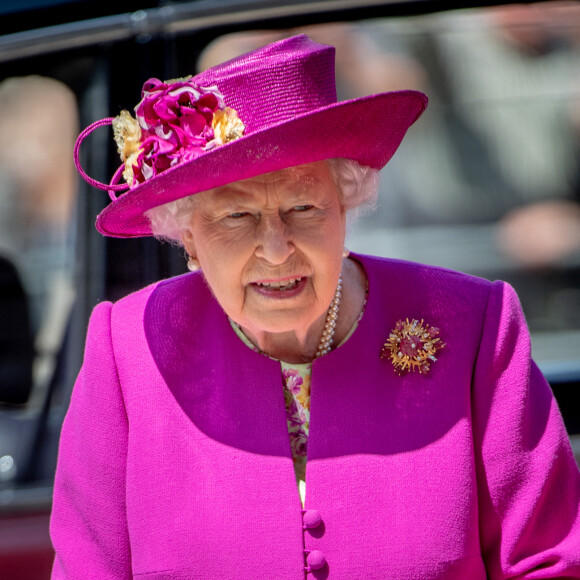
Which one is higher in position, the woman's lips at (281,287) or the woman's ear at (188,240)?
the woman's ear at (188,240)

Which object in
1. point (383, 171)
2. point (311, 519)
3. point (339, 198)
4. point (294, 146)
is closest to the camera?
point (294, 146)

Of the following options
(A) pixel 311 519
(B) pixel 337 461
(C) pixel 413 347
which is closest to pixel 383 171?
(C) pixel 413 347

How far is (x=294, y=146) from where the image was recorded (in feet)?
6.95

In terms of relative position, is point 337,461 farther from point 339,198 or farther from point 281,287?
point 339,198

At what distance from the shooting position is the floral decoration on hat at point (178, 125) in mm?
2170

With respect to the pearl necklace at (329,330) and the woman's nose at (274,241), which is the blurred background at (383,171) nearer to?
the pearl necklace at (329,330)

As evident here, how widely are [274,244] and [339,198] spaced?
0.26m

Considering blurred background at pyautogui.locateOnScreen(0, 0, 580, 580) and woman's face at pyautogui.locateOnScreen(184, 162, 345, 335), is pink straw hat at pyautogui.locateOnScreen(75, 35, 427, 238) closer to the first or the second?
woman's face at pyautogui.locateOnScreen(184, 162, 345, 335)

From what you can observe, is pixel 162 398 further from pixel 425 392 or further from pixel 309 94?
pixel 309 94

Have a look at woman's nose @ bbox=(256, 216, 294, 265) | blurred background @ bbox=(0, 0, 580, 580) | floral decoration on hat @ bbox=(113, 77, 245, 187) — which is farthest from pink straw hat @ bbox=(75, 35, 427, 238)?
blurred background @ bbox=(0, 0, 580, 580)

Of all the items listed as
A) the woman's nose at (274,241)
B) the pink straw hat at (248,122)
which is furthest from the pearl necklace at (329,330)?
the pink straw hat at (248,122)

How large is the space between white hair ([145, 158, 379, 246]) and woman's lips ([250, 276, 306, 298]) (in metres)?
0.23

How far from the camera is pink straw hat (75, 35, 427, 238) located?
2104mm

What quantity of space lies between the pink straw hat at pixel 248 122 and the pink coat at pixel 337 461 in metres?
0.44
